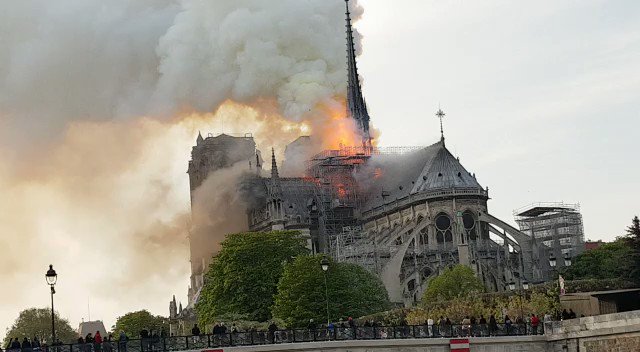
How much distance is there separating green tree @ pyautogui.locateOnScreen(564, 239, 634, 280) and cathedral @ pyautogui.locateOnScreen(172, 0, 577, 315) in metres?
8.01

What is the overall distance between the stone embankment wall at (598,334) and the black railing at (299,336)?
4.08 feet

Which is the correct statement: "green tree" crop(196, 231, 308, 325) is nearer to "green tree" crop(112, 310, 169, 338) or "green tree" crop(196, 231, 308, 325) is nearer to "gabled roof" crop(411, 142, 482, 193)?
"gabled roof" crop(411, 142, 482, 193)

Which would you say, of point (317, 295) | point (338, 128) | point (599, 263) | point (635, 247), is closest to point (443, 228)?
point (338, 128)

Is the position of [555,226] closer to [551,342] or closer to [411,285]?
[411,285]

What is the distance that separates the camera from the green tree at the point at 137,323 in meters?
153

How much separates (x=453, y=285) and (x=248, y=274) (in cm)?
1491

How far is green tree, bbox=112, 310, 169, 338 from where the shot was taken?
153 meters

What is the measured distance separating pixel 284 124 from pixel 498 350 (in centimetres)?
9439

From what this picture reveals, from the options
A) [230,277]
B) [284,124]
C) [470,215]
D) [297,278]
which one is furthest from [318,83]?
[297,278]

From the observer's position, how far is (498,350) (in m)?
60.4

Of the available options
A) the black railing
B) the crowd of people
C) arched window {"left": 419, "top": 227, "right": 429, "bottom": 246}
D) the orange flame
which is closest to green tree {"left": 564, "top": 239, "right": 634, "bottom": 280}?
arched window {"left": 419, "top": 227, "right": 429, "bottom": 246}

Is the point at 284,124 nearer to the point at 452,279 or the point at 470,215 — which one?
the point at 470,215

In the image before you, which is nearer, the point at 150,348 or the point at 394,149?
the point at 150,348

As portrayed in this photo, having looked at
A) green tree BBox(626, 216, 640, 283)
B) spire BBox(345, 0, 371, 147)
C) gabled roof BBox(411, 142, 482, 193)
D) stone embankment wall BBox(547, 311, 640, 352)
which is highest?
spire BBox(345, 0, 371, 147)
